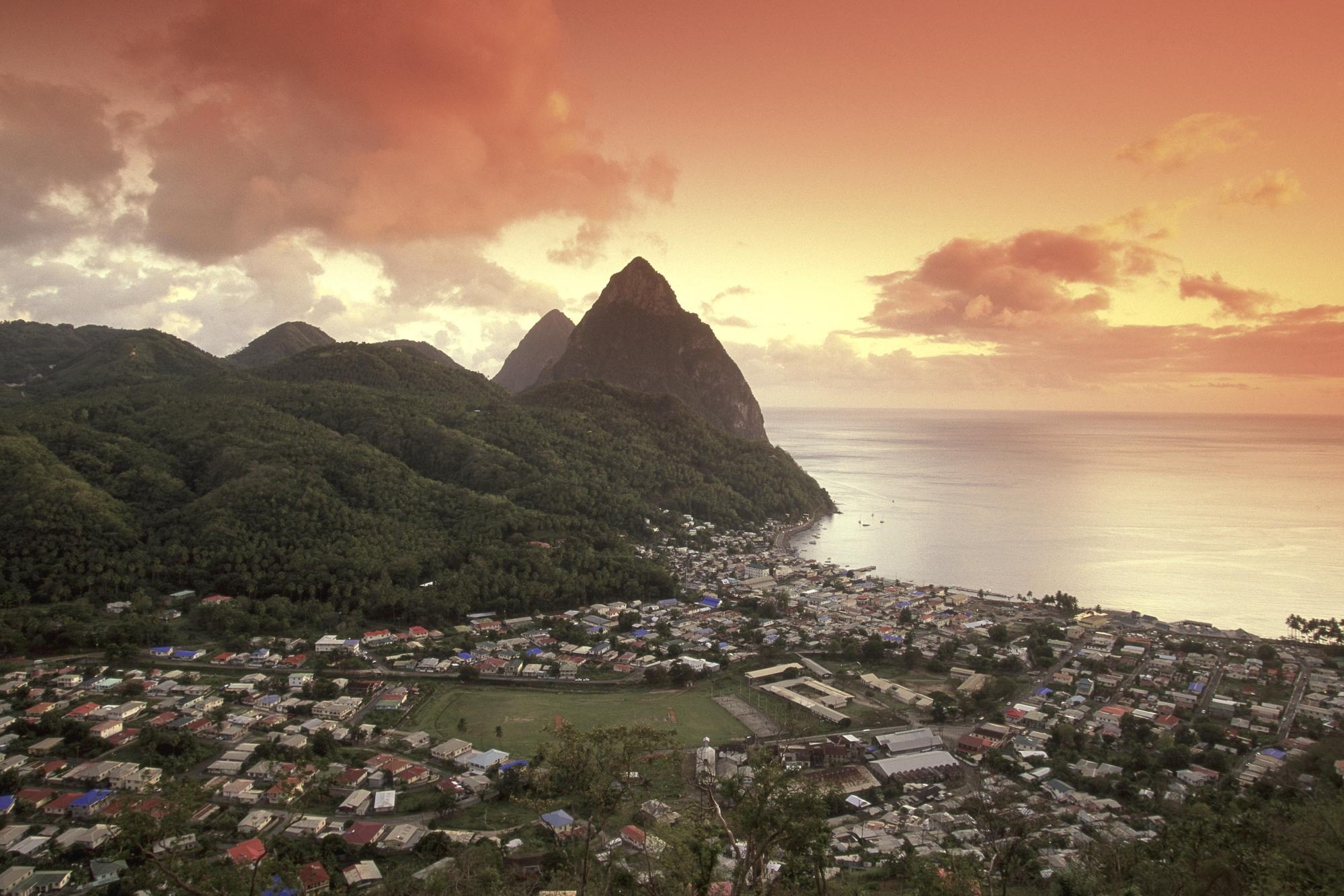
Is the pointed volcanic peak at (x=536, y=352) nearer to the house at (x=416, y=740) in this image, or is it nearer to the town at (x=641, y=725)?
the town at (x=641, y=725)

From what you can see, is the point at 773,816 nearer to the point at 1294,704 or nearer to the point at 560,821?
the point at 560,821

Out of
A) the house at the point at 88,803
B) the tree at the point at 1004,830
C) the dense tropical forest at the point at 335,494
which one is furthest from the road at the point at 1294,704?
the house at the point at 88,803

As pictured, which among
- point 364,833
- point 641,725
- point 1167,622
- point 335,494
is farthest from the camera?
point 335,494

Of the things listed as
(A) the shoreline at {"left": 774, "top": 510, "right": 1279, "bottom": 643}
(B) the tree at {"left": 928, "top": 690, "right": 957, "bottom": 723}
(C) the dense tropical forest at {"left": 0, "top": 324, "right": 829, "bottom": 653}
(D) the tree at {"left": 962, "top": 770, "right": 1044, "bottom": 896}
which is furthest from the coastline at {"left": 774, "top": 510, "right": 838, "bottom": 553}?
(D) the tree at {"left": 962, "top": 770, "right": 1044, "bottom": 896}

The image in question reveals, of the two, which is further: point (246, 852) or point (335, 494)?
point (335, 494)

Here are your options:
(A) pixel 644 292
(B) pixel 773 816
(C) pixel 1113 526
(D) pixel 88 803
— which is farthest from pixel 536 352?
(B) pixel 773 816
